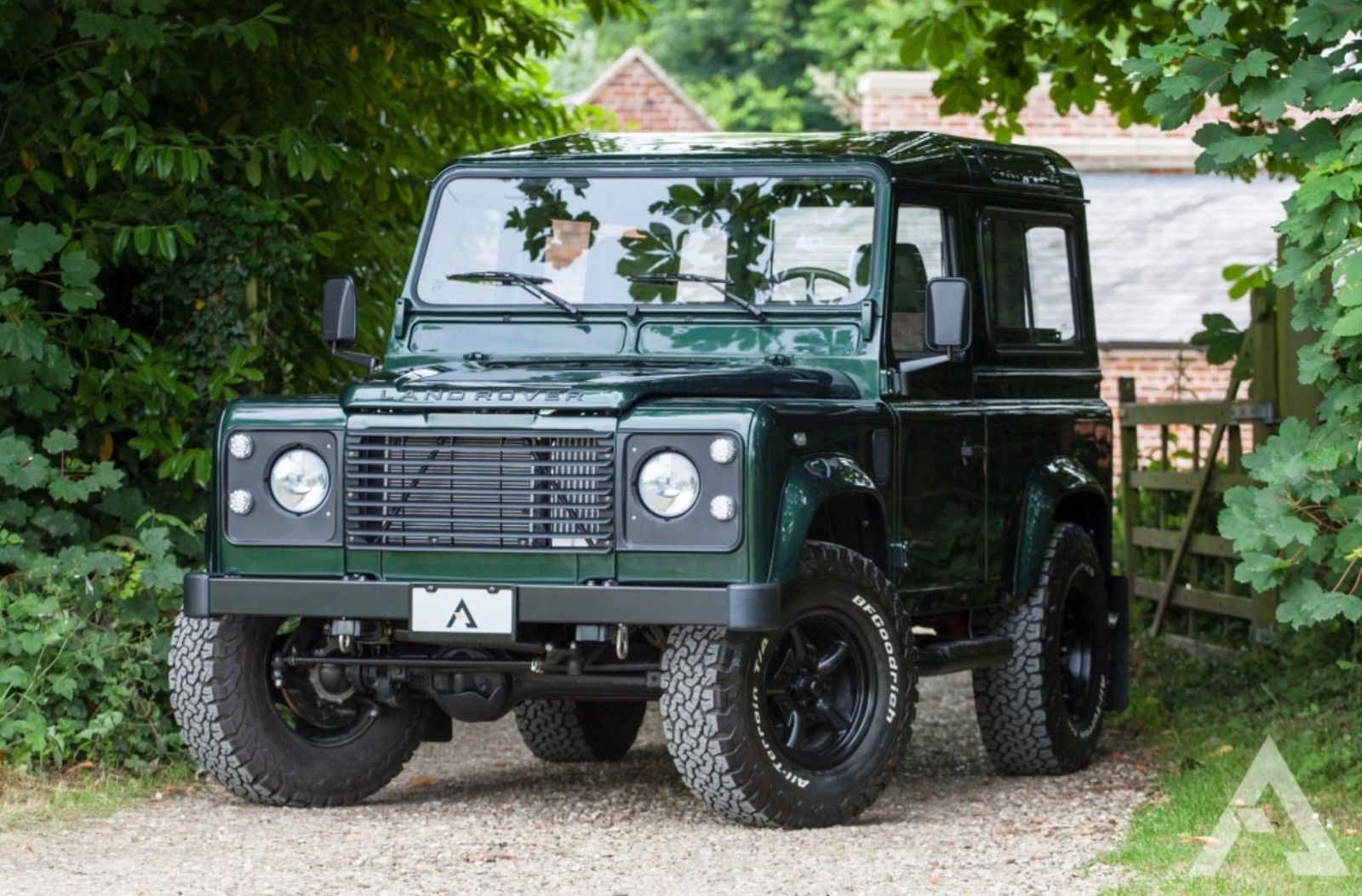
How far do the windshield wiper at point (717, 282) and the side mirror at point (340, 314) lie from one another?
1.06m

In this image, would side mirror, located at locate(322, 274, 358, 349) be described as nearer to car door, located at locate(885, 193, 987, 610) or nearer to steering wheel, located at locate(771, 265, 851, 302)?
steering wheel, located at locate(771, 265, 851, 302)

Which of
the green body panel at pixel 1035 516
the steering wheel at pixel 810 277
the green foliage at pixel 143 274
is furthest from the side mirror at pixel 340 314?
the green body panel at pixel 1035 516

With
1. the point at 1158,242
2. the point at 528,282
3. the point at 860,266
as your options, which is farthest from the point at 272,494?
the point at 1158,242

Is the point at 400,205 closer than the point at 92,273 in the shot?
No

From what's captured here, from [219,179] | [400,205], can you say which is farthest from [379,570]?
[400,205]

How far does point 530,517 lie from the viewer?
683 centimetres

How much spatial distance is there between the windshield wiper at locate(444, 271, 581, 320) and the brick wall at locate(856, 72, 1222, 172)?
18127 mm

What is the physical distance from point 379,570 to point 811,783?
150 cm

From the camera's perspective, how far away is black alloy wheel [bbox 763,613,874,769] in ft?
23.4

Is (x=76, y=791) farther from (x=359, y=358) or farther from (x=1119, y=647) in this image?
(x=1119, y=647)

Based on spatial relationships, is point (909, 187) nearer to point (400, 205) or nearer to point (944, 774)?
point (944, 774)

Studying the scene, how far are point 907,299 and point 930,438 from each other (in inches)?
19.3

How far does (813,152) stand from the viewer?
7898mm

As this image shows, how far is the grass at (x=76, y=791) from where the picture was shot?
7.39 m
